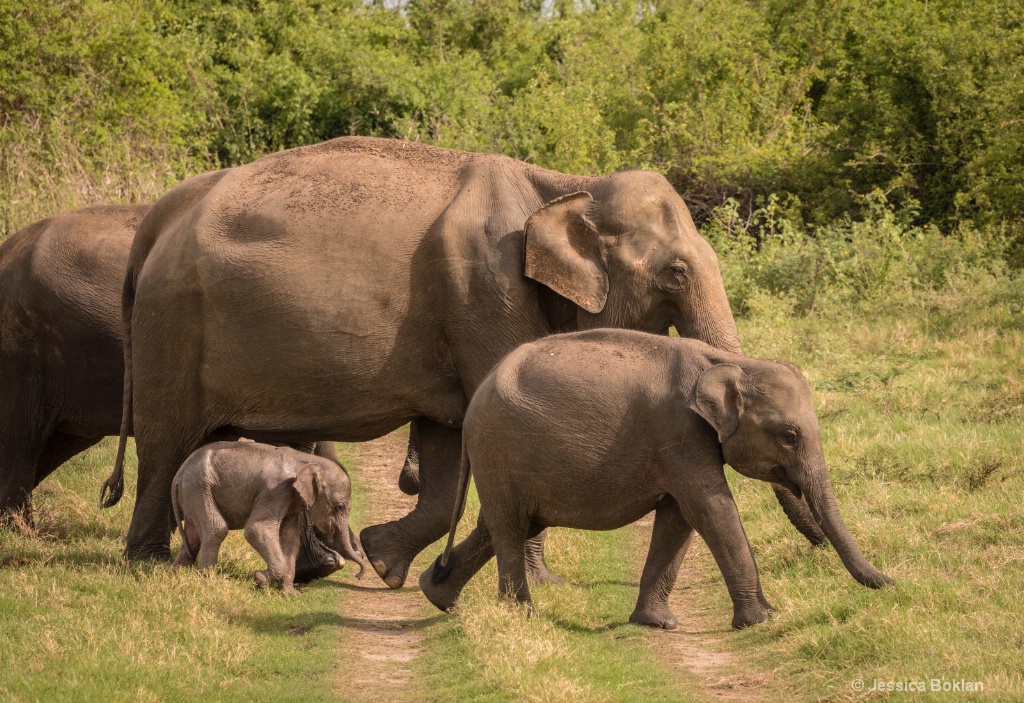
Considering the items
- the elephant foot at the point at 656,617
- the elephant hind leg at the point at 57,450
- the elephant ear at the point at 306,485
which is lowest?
the elephant hind leg at the point at 57,450

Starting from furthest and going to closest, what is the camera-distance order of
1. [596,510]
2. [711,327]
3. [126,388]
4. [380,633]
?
[126,388] → [711,327] → [380,633] → [596,510]

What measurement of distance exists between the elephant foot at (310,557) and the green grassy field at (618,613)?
0.19 meters

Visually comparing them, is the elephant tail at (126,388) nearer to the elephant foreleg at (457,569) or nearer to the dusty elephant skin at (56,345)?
the dusty elephant skin at (56,345)

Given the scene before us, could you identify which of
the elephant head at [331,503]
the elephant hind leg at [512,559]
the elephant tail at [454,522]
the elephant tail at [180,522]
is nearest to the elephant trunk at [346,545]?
the elephant head at [331,503]

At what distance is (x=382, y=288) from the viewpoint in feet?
27.5

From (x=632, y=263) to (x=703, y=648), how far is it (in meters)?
2.30

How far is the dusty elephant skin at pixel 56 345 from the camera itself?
988 centimetres

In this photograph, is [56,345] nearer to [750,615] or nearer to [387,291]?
[387,291]

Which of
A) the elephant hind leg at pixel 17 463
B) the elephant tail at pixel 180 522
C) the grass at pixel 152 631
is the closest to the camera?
the grass at pixel 152 631

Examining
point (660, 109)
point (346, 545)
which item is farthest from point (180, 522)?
point (660, 109)

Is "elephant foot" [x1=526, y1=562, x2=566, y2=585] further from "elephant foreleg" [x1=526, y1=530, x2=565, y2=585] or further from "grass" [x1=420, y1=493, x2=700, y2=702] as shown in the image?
"grass" [x1=420, y1=493, x2=700, y2=702]

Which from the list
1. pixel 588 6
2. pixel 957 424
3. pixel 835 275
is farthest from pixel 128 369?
pixel 588 6

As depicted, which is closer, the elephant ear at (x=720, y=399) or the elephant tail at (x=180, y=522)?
the elephant ear at (x=720, y=399)

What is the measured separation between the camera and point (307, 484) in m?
8.22
